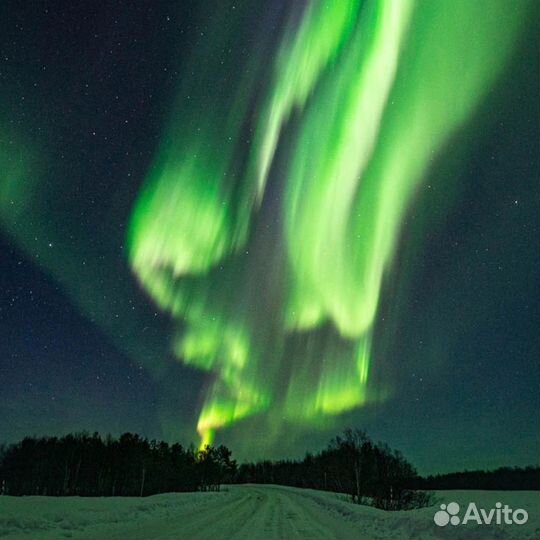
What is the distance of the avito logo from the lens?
1347 centimetres

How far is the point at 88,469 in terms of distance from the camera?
90.3 meters

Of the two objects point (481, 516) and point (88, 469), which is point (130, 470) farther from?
point (481, 516)

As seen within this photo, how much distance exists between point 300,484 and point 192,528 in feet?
397

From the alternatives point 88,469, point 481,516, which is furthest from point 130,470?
point 481,516

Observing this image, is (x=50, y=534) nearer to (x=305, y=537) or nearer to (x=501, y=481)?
(x=305, y=537)

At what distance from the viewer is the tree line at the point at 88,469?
85438 millimetres

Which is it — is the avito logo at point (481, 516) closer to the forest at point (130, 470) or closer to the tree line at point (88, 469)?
the forest at point (130, 470)

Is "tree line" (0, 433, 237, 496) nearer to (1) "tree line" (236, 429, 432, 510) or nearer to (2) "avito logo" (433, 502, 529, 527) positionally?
(1) "tree line" (236, 429, 432, 510)

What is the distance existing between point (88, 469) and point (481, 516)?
301ft

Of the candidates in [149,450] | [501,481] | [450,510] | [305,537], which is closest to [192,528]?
[305,537]

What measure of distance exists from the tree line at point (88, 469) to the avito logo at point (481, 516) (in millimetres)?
76722

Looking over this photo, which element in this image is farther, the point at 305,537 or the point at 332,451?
the point at 332,451

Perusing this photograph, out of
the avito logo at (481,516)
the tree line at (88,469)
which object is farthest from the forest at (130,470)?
the avito logo at (481,516)

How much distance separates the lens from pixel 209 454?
447ft
